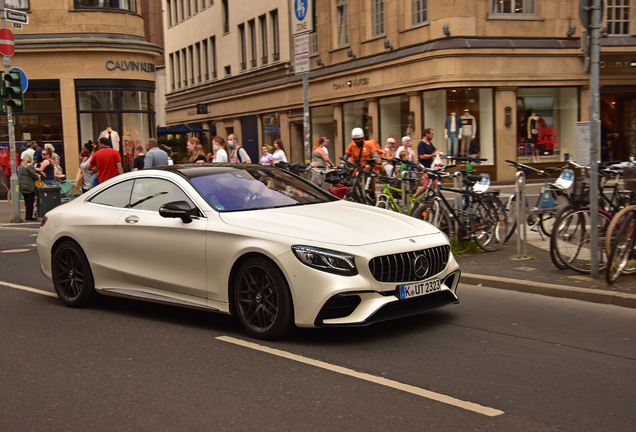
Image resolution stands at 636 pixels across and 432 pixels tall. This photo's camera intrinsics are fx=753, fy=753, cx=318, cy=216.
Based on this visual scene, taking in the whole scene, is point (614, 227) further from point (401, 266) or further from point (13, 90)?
point (13, 90)

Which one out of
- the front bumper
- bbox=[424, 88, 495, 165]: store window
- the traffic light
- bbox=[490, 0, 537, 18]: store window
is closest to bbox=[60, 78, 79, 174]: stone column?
the traffic light

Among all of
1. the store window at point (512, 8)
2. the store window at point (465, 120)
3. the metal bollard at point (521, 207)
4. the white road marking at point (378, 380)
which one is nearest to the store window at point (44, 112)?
the store window at point (465, 120)

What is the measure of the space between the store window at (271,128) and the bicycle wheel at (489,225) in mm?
28957

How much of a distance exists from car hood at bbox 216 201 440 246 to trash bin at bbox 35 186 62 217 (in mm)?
13788

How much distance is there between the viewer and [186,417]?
4.44 meters

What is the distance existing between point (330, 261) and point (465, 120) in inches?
856

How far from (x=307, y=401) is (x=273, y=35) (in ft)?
120

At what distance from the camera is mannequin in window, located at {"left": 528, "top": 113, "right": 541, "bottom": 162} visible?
89.6ft

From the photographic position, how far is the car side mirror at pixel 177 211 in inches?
259

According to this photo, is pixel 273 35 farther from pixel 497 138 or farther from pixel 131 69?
pixel 497 138

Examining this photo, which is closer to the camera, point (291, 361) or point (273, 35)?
point (291, 361)

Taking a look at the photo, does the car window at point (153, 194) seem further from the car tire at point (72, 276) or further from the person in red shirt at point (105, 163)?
the person in red shirt at point (105, 163)

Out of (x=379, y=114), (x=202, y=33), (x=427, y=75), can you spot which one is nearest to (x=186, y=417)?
(x=427, y=75)

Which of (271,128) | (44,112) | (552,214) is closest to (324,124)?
(271,128)
